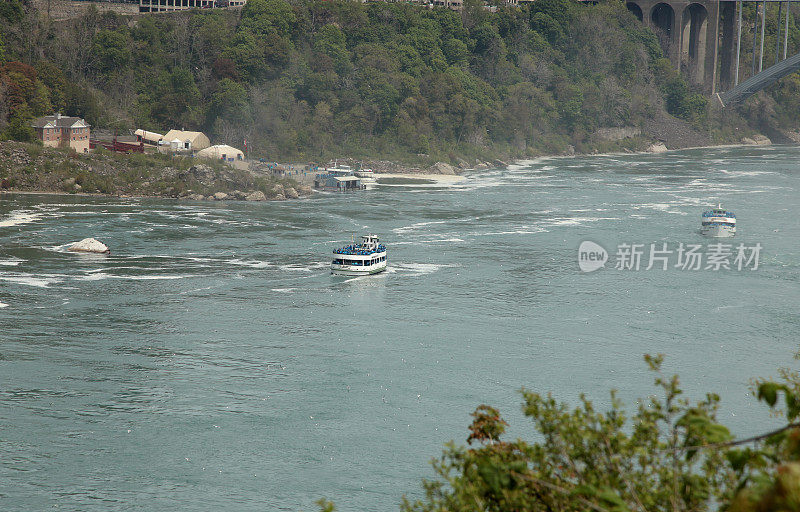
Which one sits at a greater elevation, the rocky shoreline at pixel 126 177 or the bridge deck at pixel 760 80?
Answer: the bridge deck at pixel 760 80

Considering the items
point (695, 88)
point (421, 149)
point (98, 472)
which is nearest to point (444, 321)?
point (98, 472)

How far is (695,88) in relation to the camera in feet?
559

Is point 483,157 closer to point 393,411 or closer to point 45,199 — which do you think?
point 45,199

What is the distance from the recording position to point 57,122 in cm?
9106

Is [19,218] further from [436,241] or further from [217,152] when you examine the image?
[436,241]

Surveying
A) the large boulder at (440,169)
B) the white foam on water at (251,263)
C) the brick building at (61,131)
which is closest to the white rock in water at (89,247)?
the white foam on water at (251,263)

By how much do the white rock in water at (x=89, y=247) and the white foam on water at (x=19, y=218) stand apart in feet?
33.3

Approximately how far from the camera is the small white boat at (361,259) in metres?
56.9

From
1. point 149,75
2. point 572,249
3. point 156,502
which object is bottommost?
point 156,502

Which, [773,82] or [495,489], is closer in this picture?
[495,489]

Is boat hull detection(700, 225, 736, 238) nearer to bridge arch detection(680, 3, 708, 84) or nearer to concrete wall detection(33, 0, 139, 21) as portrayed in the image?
concrete wall detection(33, 0, 139, 21)

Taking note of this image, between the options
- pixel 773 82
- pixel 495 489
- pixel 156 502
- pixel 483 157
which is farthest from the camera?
pixel 773 82

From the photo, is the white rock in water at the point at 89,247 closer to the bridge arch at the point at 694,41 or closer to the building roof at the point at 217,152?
the building roof at the point at 217,152

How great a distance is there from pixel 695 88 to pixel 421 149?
251 ft
